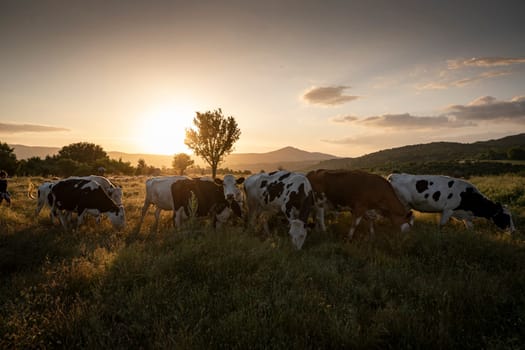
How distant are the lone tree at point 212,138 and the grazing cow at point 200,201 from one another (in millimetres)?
28227

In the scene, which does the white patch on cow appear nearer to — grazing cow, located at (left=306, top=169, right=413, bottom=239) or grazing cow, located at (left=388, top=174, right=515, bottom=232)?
grazing cow, located at (left=306, top=169, right=413, bottom=239)

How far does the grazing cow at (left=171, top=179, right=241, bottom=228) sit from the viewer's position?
10156 millimetres

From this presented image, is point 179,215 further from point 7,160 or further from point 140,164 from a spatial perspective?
point 140,164

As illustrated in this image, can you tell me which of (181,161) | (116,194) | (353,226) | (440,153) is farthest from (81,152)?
(440,153)

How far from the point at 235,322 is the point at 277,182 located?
21.5 ft

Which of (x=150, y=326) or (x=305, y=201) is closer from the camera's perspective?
(x=150, y=326)

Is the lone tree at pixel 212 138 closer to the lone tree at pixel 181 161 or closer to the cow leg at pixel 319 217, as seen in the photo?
the lone tree at pixel 181 161

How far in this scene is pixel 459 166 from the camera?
45062 mm

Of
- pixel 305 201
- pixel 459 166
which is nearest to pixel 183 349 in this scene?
pixel 305 201

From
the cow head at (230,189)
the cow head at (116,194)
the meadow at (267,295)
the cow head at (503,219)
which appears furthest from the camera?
the cow head at (116,194)

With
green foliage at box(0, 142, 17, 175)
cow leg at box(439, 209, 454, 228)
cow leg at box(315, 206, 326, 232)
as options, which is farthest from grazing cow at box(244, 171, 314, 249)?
green foliage at box(0, 142, 17, 175)

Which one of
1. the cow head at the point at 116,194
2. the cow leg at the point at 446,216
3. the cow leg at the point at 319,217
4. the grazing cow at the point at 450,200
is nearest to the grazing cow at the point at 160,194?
the cow head at the point at 116,194

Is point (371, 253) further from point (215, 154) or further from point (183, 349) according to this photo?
point (215, 154)

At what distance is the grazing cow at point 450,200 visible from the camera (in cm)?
991
